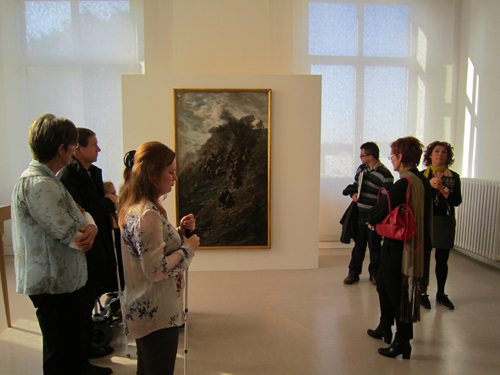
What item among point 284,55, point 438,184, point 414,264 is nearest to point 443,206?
point 438,184

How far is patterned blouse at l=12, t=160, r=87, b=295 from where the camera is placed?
191 centimetres

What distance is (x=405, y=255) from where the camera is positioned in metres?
2.77

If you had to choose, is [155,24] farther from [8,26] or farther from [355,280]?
[355,280]

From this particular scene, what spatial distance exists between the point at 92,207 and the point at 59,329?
94 cm

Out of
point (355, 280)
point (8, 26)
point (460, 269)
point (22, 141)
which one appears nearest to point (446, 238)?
point (355, 280)

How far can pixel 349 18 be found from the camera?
21.7 ft

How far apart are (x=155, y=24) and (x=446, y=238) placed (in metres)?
5.35

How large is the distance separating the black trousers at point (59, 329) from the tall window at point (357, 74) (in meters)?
5.37

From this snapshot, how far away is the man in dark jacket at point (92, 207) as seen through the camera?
2689 millimetres

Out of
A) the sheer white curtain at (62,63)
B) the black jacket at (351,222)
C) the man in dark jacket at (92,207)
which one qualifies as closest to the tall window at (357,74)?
the black jacket at (351,222)

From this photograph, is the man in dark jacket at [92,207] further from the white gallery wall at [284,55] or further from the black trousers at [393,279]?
the white gallery wall at [284,55]

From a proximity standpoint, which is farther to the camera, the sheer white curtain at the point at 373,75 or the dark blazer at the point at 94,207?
the sheer white curtain at the point at 373,75

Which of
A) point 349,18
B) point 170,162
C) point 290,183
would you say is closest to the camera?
point 170,162

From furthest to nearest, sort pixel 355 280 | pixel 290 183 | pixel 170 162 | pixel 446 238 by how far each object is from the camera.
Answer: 1. pixel 290 183
2. pixel 355 280
3. pixel 446 238
4. pixel 170 162
